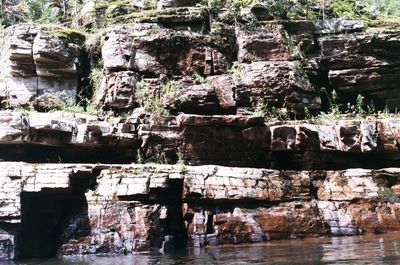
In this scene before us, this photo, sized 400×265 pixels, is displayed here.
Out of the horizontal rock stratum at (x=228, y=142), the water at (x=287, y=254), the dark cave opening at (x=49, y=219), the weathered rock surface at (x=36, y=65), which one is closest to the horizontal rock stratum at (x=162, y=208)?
the dark cave opening at (x=49, y=219)

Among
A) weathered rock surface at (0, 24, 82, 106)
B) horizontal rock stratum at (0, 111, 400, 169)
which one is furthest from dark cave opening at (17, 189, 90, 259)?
weathered rock surface at (0, 24, 82, 106)

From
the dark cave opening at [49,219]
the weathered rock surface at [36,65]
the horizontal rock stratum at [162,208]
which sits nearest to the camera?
the horizontal rock stratum at [162,208]

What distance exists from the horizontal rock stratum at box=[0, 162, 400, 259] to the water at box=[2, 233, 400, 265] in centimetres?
65

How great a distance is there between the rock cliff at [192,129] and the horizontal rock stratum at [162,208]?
35mm

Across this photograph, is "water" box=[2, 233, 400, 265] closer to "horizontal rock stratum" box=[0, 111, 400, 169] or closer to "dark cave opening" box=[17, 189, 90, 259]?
"dark cave opening" box=[17, 189, 90, 259]

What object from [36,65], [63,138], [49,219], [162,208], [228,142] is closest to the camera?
[162,208]

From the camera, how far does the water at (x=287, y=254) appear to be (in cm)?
→ 816

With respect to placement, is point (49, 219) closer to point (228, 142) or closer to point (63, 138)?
point (63, 138)

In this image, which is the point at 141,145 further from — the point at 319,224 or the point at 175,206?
the point at 319,224

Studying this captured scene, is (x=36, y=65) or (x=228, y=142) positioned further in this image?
(x=36, y=65)

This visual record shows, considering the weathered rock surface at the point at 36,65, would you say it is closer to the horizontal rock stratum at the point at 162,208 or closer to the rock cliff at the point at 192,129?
the rock cliff at the point at 192,129

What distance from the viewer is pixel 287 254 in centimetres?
908

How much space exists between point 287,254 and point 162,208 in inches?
146

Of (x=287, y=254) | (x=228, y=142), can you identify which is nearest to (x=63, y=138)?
(x=228, y=142)
